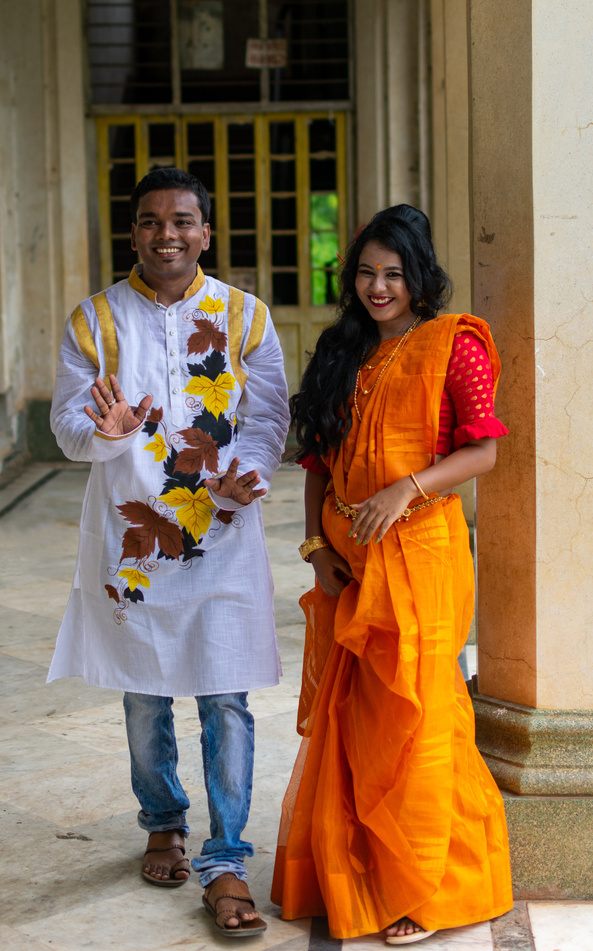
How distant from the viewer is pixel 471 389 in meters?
2.37

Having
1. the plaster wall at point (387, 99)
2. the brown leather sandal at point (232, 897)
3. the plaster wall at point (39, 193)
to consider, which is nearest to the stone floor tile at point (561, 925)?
the brown leather sandal at point (232, 897)

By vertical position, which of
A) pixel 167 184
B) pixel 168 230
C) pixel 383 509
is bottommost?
pixel 383 509

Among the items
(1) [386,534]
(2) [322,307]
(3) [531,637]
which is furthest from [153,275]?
(2) [322,307]

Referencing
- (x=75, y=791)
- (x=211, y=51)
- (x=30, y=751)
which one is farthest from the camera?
(x=211, y=51)

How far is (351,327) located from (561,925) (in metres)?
1.42

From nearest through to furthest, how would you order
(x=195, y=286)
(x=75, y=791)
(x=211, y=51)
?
(x=195, y=286) → (x=75, y=791) → (x=211, y=51)

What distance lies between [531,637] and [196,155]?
8108 millimetres

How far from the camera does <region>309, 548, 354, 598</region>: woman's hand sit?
2.55 metres

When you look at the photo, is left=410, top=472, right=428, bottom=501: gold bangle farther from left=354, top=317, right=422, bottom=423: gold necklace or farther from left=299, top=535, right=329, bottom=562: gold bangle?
left=299, top=535, right=329, bottom=562: gold bangle

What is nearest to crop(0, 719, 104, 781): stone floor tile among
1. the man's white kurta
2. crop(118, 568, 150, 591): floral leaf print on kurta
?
the man's white kurta

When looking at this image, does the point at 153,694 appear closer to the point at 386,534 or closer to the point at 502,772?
the point at 386,534

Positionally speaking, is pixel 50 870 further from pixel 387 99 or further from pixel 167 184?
pixel 387 99

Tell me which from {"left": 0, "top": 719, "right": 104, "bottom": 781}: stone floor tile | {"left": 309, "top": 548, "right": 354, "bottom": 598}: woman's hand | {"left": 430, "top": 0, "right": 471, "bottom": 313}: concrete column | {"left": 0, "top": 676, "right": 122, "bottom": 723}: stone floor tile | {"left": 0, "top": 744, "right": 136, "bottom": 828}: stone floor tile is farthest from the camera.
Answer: {"left": 430, "top": 0, "right": 471, "bottom": 313}: concrete column

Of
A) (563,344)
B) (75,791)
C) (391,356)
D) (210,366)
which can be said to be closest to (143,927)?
(75,791)
